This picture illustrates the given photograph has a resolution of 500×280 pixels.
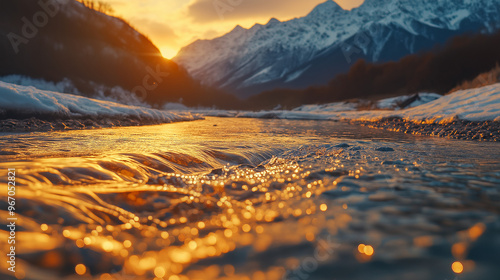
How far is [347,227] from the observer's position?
166 centimetres

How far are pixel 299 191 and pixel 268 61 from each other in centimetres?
19616

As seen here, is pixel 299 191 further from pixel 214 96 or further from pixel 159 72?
pixel 214 96

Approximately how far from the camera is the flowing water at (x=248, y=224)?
1251 mm

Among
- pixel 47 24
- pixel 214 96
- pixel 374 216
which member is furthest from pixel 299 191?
pixel 214 96
